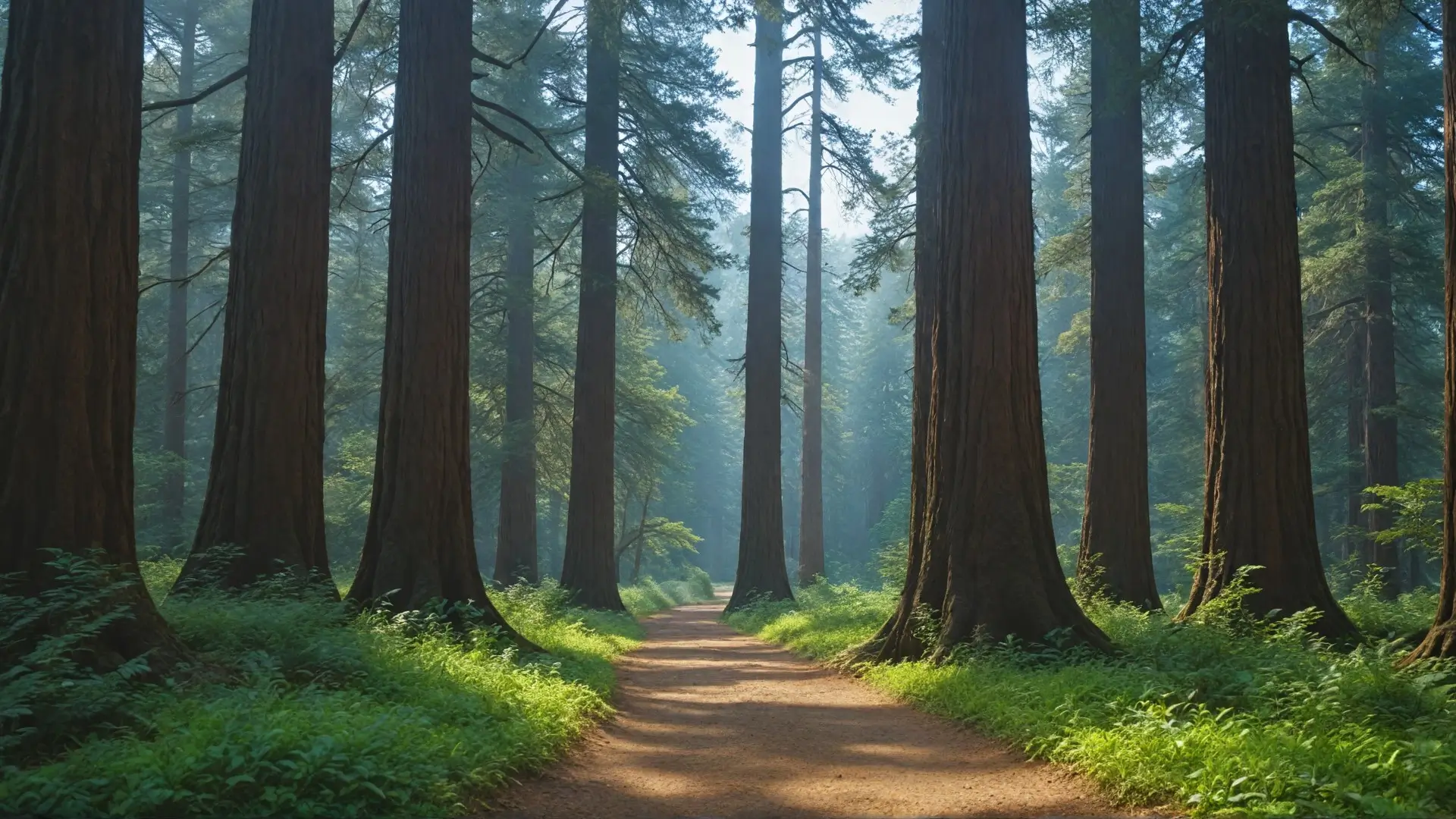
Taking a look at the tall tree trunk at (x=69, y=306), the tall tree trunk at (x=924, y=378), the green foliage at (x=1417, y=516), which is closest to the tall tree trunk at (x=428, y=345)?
the tall tree trunk at (x=69, y=306)

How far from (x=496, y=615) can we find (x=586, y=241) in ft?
35.3

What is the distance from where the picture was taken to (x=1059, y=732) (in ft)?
19.5

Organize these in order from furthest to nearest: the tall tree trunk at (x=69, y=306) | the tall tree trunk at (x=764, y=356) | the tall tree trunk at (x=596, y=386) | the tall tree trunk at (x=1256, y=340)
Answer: the tall tree trunk at (x=764, y=356) → the tall tree trunk at (x=596, y=386) → the tall tree trunk at (x=1256, y=340) → the tall tree trunk at (x=69, y=306)

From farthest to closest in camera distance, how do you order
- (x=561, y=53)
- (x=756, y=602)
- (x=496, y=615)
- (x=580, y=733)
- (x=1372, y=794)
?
(x=756, y=602) < (x=561, y=53) < (x=496, y=615) < (x=580, y=733) < (x=1372, y=794)

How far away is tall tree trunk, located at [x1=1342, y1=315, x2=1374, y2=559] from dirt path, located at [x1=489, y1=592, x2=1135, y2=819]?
15.9m

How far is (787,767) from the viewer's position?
20.0 ft

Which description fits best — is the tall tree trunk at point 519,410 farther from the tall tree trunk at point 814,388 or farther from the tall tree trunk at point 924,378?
the tall tree trunk at point 924,378

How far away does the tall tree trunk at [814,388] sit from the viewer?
2439 cm

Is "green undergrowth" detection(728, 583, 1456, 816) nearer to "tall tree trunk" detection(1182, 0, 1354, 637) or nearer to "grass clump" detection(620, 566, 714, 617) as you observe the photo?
"tall tree trunk" detection(1182, 0, 1354, 637)

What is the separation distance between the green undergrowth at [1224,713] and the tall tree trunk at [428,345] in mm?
4388

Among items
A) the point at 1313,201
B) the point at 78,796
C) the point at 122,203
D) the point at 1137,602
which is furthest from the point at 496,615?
the point at 1313,201

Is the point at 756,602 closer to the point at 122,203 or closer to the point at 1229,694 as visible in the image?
the point at 1229,694

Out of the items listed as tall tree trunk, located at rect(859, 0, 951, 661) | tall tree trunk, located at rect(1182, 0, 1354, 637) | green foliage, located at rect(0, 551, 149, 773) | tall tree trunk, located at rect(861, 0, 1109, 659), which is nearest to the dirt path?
tall tree trunk, located at rect(859, 0, 951, 661)

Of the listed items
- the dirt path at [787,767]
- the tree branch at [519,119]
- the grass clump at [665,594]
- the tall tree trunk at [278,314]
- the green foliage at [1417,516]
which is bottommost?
the grass clump at [665,594]
